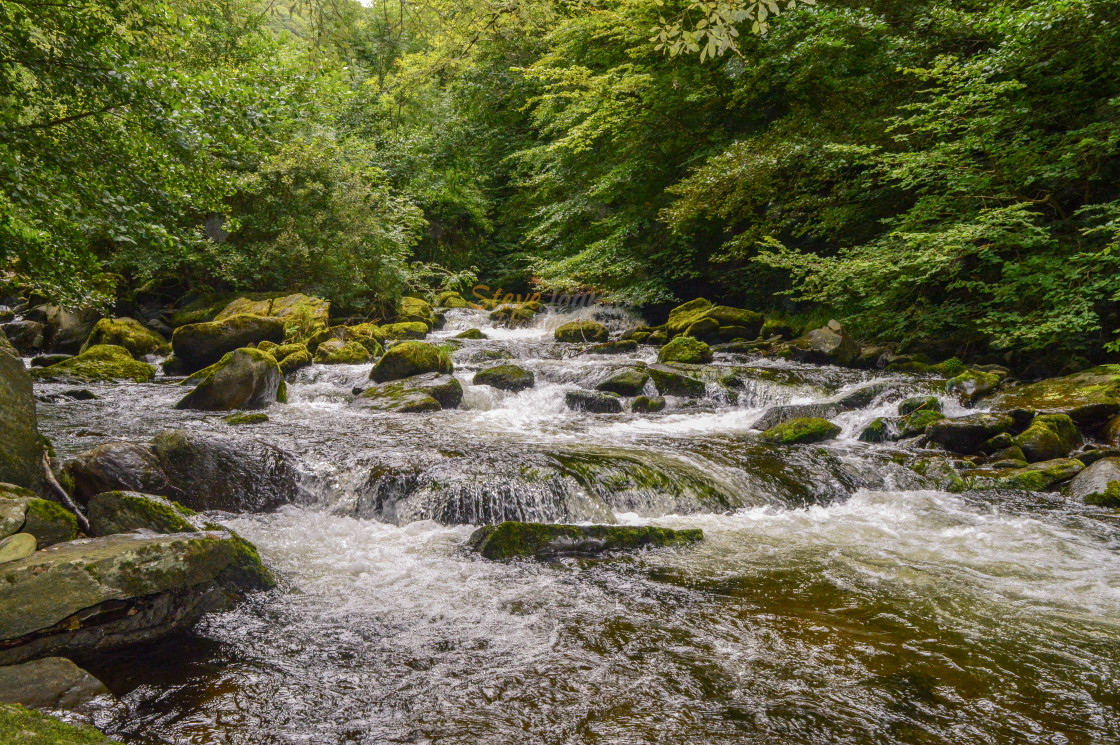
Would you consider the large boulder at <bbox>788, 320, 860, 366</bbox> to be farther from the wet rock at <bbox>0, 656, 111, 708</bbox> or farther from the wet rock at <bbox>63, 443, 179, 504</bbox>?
the wet rock at <bbox>0, 656, 111, 708</bbox>

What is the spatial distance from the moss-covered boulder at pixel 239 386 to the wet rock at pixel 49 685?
729cm

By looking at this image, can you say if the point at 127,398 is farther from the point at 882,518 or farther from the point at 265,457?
the point at 882,518

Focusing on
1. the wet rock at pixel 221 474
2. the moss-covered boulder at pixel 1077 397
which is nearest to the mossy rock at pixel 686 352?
the moss-covered boulder at pixel 1077 397

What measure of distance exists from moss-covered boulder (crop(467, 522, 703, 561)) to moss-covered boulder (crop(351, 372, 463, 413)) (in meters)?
5.12

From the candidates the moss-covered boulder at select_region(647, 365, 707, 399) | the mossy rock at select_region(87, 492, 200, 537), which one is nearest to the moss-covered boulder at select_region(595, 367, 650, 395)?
the moss-covered boulder at select_region(647, 365, 707, 399)

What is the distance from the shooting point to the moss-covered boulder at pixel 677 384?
10672 mm

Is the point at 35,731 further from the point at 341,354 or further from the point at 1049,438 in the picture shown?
the point at 341,354

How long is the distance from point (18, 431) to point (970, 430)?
9.69m

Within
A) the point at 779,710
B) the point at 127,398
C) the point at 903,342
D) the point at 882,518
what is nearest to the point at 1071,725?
the point at 779,710

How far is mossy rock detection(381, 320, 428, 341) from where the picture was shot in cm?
1641

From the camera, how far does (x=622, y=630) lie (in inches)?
141

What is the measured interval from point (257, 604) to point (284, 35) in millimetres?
19162

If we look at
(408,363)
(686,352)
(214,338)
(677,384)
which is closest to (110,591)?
(408,363)

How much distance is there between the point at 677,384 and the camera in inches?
425
